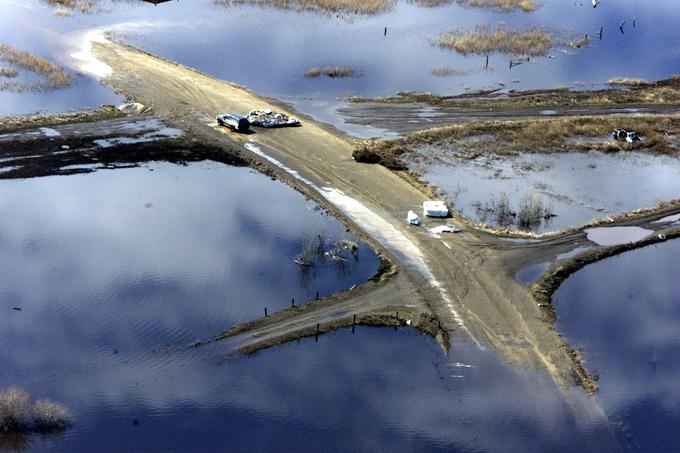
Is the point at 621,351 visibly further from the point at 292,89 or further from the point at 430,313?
the point at 292,89

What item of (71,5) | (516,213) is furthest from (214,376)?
(71,5)

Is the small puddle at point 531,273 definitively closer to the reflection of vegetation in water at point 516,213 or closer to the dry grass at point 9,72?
the reflection of vegetation in water at point 516,213

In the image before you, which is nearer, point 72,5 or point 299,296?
point 299,296

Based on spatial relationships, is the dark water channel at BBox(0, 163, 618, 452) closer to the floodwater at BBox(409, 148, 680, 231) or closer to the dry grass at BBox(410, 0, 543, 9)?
the floodwater at BBox(409, 148, 680, 231)

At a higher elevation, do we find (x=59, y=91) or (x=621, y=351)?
(x=59, y=91)

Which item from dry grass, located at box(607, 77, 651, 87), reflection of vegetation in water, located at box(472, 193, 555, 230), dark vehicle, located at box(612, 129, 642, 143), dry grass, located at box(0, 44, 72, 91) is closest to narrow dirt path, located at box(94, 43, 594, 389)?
reflection of vegetation in water, located at box(472, 193, 555, 230)

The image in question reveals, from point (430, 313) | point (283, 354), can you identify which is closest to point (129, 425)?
point (283, 354)

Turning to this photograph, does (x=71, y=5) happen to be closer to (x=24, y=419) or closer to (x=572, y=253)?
(x=572, y=253)

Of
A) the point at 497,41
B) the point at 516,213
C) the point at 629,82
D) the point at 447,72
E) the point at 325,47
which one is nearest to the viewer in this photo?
the point at 516,213
